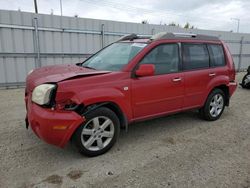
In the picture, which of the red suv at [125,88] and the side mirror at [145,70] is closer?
the red suv at [125,88]

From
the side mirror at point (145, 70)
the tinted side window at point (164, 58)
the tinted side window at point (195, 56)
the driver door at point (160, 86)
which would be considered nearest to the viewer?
the side mirror at point (145, 70)

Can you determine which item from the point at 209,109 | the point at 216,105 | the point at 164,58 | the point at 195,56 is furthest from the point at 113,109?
the point at 216,105

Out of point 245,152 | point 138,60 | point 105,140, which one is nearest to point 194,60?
point 138,60

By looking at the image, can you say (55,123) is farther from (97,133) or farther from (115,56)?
(115,56)

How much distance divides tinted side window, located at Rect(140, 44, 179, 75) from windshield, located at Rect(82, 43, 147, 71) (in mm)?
214

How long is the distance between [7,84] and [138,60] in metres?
6.08

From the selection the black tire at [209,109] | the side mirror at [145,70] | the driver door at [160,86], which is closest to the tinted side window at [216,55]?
the black tire at [209,109]

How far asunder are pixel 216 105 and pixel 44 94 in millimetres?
3616

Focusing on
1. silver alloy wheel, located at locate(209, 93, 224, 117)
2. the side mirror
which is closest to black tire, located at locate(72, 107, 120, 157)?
the side mirror

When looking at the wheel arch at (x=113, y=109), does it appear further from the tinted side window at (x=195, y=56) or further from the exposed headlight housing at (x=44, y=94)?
the tinted side window at (x=195, y=56)

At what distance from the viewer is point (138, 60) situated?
11.7 ft

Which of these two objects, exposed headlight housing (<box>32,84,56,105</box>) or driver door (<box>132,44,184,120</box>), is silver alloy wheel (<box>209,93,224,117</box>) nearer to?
driver door (<box>132,44,184,120</box>)

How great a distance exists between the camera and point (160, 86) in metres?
3.77

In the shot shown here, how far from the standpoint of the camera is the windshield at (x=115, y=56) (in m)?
3.68
